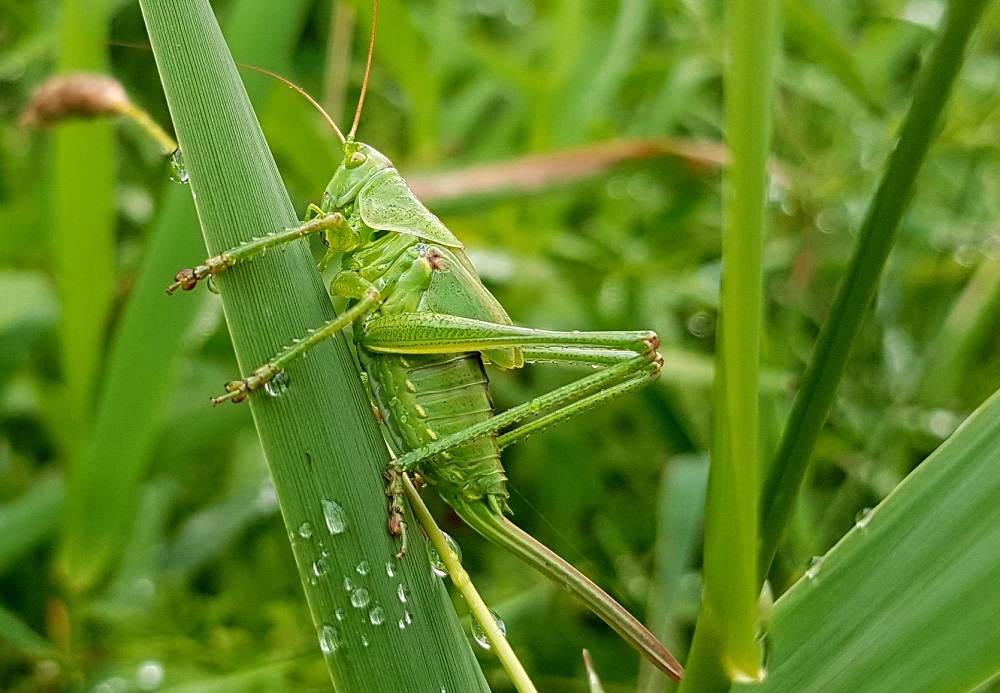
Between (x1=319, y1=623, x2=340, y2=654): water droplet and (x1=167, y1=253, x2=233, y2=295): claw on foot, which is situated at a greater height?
(x1=167, y1=253, x2=233, y2=295): claw on foot

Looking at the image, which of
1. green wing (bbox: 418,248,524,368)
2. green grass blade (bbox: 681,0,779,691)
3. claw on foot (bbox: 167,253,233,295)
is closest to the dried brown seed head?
claw on foot (bbox: 167,253,233,295)

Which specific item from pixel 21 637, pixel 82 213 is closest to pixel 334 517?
pixel 21 637

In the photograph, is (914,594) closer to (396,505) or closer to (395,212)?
(396,505)

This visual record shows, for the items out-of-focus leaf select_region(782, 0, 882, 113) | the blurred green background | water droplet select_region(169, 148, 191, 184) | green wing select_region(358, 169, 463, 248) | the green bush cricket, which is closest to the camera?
water droplet select_region(169, 148, 191, 184)

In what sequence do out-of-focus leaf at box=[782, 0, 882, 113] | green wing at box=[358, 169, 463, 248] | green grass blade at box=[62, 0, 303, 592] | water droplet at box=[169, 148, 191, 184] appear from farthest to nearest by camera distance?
out-of-focus leaf at box=[782, 0, 882, 113] → green grass blade at box=[62, 0, 303, 592] → green wing at box=[358, 169, 463, 248] → water droplet at box=[169, 148, 191, 184]

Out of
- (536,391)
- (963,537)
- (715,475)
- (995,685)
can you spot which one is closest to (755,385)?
(715,475)

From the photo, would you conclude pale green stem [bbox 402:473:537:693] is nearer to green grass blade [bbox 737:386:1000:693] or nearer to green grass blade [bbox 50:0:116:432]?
green grass blade [bbox 737:386:1000:693]

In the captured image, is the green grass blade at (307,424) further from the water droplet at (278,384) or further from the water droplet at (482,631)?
the water droplet at (482,631)
